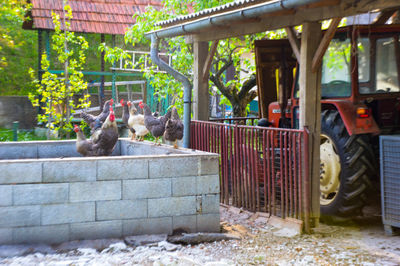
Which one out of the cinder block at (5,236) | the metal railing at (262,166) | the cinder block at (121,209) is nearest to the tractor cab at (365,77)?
the metal railing at (262,166)

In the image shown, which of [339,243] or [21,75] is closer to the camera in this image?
[339,243]

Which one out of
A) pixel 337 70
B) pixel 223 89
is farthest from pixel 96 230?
pixel 223 89

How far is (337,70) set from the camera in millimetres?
7320

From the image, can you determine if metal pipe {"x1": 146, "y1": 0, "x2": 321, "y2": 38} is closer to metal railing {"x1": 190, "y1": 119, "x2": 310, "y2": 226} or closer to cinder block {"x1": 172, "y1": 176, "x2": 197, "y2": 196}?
metal railing {"x1": 190, "y1": 119, "x2": 310, "y2": 226}

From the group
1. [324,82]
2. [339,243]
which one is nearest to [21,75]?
[324,82]

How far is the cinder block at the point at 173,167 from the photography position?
19.7 feet

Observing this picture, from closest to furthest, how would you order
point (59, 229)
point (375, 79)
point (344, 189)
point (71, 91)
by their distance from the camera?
point (59, 229) → point (344, 189) → point (375, 79) → point (71, 91)

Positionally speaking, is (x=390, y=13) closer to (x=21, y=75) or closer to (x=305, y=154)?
(x=305, y=154)

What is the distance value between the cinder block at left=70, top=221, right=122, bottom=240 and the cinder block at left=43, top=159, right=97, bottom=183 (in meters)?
0.52

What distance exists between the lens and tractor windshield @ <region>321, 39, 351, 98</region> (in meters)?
7.17

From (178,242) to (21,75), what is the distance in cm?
1807

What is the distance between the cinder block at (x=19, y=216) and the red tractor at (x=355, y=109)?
12.5 ft

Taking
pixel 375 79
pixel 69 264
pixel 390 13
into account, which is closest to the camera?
pixel 69 264

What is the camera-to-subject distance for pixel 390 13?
26.8 ft
